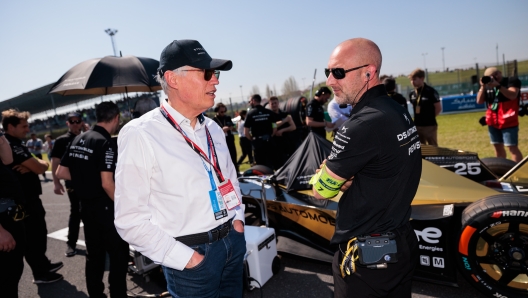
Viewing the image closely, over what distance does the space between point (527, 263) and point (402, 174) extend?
168 cm

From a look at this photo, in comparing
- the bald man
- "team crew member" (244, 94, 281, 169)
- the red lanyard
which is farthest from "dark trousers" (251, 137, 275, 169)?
the bald man

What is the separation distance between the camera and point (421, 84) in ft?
19.3

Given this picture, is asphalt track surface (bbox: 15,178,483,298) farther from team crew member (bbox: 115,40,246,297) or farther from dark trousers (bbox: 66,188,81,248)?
team crew member (bbox: 115,40,246,297)

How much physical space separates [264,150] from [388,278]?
17.5 feet

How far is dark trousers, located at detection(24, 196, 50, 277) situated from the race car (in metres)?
2.49

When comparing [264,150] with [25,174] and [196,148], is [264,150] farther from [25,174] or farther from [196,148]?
[196,148]

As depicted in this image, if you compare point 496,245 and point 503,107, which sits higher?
point 503,107

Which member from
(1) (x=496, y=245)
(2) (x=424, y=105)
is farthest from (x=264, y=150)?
(1) (x=496, y=245)

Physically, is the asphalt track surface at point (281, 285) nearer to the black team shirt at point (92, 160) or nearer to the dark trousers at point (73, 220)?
the dark trousers at point (73, 220)

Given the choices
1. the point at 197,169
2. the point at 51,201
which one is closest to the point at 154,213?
the point at 197,169

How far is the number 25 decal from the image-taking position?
3.31m

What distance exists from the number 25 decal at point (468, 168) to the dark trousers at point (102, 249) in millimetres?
3224

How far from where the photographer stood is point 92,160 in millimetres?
2656

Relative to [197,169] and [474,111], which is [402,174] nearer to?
[197,169]
